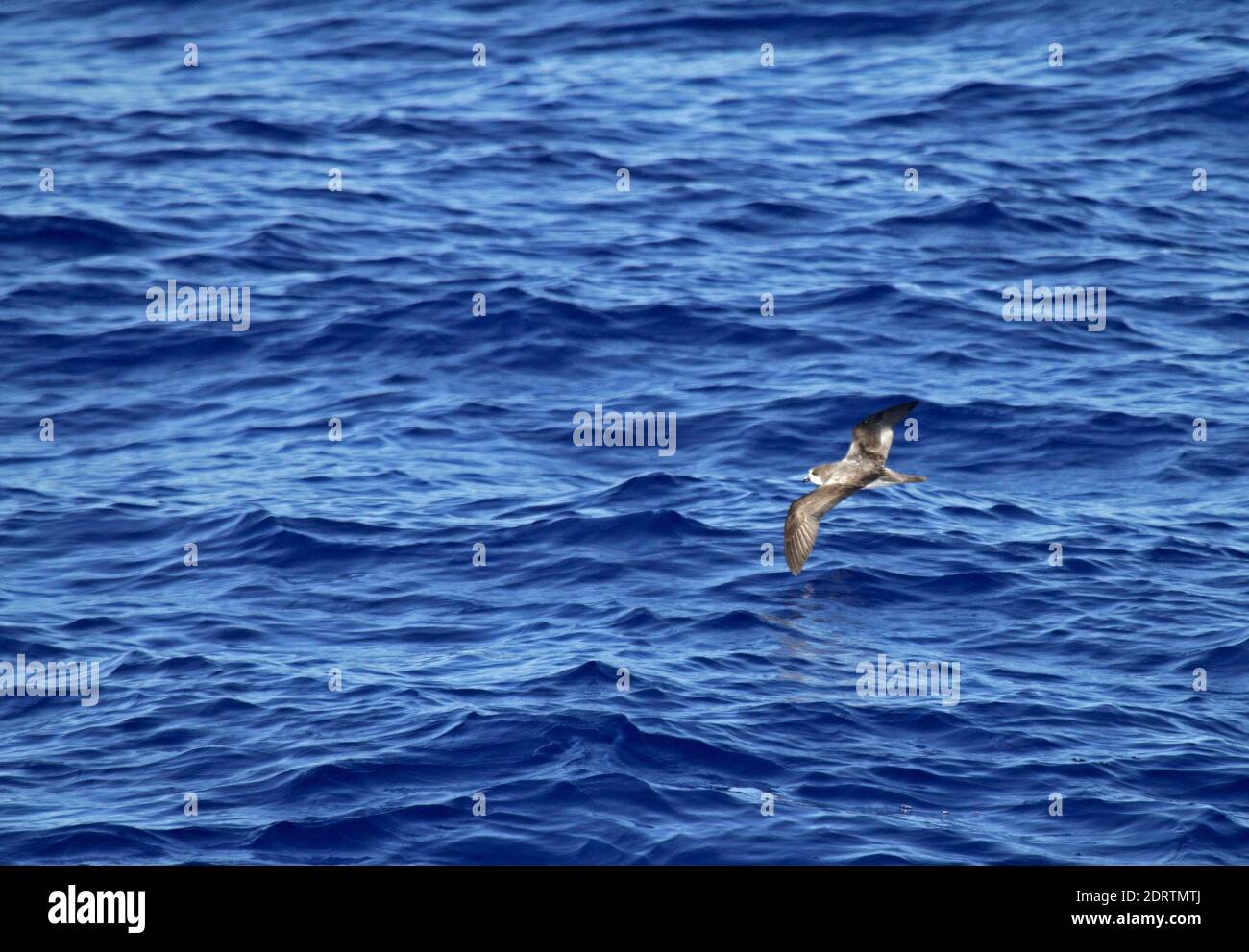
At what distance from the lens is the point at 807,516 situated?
1444cm

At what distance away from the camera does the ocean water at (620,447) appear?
41.3 ft

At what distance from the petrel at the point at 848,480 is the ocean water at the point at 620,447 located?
96 centimetres

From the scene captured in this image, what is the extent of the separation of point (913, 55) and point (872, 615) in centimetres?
1715

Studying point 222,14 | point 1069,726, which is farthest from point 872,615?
point 222,14

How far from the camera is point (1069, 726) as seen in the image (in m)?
13.3

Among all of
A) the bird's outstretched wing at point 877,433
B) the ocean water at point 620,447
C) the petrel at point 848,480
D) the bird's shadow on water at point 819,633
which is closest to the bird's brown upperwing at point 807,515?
the petrel at point 848,480

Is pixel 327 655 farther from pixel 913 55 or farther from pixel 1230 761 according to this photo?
pixel 913 55

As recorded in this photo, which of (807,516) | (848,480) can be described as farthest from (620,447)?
(848,480)

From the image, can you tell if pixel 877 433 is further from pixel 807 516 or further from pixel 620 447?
pixel 620 447

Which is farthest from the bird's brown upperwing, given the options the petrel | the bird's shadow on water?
the bird's shadow on water

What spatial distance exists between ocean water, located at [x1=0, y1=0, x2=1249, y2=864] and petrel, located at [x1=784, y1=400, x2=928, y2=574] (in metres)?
A: 0.96

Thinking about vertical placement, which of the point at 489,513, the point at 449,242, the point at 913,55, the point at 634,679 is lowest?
the point at 634,679

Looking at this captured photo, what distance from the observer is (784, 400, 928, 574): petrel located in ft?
46.8

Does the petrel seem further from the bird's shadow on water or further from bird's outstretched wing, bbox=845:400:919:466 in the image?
the bird's shadow on water
